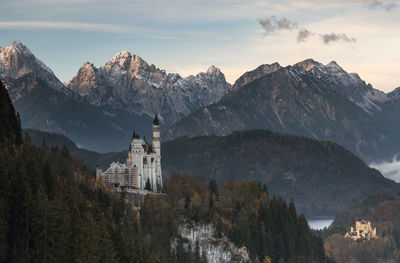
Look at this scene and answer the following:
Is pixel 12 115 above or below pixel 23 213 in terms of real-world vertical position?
above

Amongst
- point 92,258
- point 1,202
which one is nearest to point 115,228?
point 92,258

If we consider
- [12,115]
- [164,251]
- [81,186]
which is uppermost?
[12,115]

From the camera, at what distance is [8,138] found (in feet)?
585

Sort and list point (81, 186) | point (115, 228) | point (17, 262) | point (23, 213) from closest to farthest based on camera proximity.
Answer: point (17, 262) → point (23, 213) → point (115, 228) → point (81, 186)

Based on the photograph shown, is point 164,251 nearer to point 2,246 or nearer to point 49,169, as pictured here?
point 49,169

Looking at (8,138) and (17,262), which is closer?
(17,262)

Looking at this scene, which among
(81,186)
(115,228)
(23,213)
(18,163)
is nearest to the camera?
(23,213)

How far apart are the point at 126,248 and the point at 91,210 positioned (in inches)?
311

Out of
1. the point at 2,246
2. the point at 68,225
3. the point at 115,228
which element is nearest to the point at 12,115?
the point at 115,228

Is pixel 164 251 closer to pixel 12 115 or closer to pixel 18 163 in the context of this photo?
pixel 12 115

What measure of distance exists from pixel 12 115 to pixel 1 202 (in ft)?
177

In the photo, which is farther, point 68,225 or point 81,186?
point 81,186

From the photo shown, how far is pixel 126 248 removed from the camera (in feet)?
524

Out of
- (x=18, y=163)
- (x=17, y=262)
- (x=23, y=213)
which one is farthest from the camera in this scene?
(x=18, y=163)
